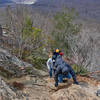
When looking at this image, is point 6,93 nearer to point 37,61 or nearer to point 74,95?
point 74,95

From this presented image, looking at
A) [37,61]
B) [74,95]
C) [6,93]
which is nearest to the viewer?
[6,93]

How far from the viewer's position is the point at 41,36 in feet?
29.7

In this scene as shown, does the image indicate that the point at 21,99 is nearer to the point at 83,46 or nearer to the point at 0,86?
the point at 0,86

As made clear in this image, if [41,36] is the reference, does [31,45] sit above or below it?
below

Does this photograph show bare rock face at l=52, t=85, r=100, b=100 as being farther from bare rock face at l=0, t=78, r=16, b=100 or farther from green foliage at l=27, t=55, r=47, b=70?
green foliage at l=27, t=55, r=47, b=70

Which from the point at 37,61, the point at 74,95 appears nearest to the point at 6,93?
the point at 74,95

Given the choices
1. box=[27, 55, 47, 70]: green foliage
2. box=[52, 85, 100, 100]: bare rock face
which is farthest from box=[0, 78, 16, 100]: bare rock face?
box=[27, 55, 47, 70]: green foliage

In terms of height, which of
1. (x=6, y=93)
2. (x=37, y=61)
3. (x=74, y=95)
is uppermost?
(x=6, y=93)

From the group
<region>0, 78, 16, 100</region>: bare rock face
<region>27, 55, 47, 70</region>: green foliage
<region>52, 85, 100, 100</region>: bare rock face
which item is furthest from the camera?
<region>27, 55, 47, 70</region>: green foliage

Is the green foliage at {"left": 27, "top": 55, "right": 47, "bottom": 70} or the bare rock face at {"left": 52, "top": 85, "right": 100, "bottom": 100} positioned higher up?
the bare rock face at {"left": 52, "top": 85, "right": 100, "bottom": 100}

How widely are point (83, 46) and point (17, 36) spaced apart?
14.9 feet

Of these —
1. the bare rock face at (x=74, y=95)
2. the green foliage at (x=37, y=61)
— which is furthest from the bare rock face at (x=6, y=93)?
the green foliage at (x=37, y=61)

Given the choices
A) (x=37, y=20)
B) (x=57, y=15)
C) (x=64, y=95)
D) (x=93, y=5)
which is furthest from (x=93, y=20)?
(x=64, y=95)

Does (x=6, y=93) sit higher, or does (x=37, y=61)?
(x=6, y=93)
